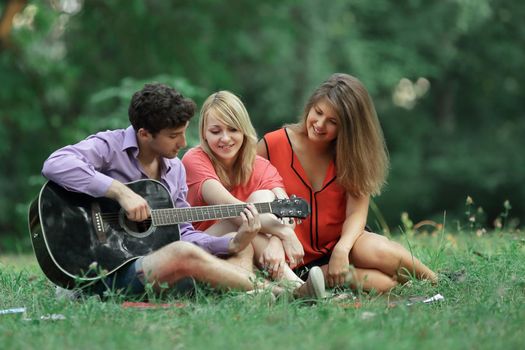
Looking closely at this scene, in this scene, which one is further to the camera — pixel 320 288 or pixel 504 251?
pixel 504 251

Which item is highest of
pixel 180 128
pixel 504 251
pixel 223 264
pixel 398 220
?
pixel 180 128

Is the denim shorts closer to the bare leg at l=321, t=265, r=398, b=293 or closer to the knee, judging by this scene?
the knee

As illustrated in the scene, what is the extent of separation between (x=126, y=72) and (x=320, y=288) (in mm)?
10114

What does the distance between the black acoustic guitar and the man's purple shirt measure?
9 centimetres

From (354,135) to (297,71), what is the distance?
1126 cm

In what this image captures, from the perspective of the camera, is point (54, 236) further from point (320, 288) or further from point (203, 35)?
point (203, 35)

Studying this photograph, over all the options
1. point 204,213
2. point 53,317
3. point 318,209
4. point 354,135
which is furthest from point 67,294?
point 354,135

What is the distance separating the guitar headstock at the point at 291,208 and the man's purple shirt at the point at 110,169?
1.06 feet

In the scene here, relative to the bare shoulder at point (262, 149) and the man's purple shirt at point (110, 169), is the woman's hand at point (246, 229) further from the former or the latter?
the bare shoulder at point (262, 149)

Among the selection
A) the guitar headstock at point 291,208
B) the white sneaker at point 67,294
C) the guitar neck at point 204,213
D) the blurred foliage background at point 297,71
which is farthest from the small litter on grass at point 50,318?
the blurred foliage background at point 297,71

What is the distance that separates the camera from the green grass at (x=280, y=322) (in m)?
3.09

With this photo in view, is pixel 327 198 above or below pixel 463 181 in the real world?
above

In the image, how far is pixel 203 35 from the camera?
13758mm

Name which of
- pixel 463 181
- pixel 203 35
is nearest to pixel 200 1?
pixel 203 35
